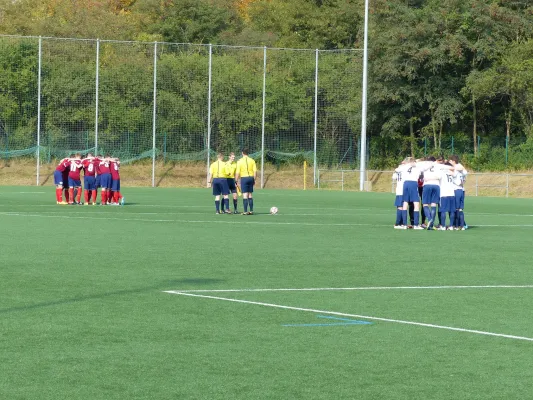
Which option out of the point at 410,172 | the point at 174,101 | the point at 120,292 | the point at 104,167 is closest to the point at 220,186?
the point at 104,167

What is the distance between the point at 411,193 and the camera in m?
26.1

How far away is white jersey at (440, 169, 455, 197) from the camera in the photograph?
1020 inches

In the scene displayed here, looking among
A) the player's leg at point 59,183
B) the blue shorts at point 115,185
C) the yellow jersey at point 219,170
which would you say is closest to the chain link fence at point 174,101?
the player's leg at point 59,183

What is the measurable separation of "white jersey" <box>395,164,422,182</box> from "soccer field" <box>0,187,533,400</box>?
3.00m

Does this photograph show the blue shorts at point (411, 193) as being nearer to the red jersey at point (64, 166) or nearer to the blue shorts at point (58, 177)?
the blue shorts at point (58, 177)

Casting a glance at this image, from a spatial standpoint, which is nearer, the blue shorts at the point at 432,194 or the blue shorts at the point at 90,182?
the blue shorts at the point at 432,194

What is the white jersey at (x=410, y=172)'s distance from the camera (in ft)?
86.0

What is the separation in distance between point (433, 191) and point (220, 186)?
734 cm

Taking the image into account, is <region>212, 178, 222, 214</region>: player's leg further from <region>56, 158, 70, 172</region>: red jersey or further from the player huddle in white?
<region>56, 158, 70, 172</region>: red jersey

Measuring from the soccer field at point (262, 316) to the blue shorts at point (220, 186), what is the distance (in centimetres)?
800

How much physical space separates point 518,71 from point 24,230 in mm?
38545

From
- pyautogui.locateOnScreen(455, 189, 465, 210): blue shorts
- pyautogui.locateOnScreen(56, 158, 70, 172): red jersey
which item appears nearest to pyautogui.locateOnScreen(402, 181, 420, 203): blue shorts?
pyautogui.locateOnScreen(455, 189, 465, 210): blue shorts

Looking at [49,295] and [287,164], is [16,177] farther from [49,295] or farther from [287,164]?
[49,295]

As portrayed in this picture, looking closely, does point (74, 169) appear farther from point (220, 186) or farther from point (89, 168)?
point (220, 186)
